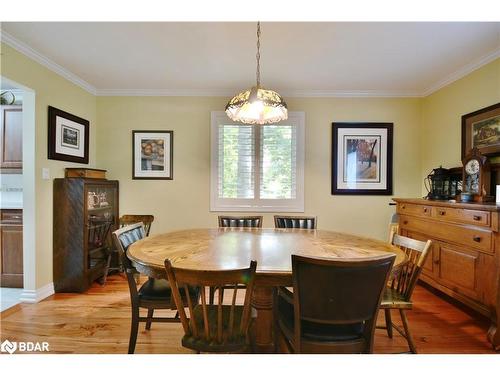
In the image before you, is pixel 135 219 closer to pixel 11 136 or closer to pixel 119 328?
pixel 119 328

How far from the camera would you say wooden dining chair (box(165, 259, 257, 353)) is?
3.65ft

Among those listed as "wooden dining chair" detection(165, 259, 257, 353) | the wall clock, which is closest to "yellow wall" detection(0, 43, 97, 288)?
"wooden dining chair" detection(165, 259, 257, 353)

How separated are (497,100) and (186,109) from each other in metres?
3.38

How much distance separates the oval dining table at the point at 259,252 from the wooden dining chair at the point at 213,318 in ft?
0.42

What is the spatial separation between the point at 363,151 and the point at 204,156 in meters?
2.14

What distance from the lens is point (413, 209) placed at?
2730 mm

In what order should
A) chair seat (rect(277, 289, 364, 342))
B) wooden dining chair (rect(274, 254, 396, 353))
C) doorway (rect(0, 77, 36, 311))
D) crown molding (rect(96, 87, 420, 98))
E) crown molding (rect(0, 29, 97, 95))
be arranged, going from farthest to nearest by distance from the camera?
1. crown molding (rect(96, 87, 420, 98))
2. doorway (rect(0, 77, 36, 311))
3. crown molding (rect(0, 29, 97, 95))
4. chair seat (rect(277, 289, 364, 342))
5. wooden dining chair (rect(274, 254, 396, 353))

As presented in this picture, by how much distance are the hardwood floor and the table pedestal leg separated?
0.57 m

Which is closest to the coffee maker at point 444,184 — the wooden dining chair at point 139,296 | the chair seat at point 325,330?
the chair seat at point 325,330

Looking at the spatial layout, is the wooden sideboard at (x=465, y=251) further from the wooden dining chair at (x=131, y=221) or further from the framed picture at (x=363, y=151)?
the wooden dining chair at (x=131, y=221)

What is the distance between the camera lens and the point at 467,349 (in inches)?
72.1

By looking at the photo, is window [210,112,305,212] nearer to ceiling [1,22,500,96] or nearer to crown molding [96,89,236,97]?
crown molding [96,89,236,97]
